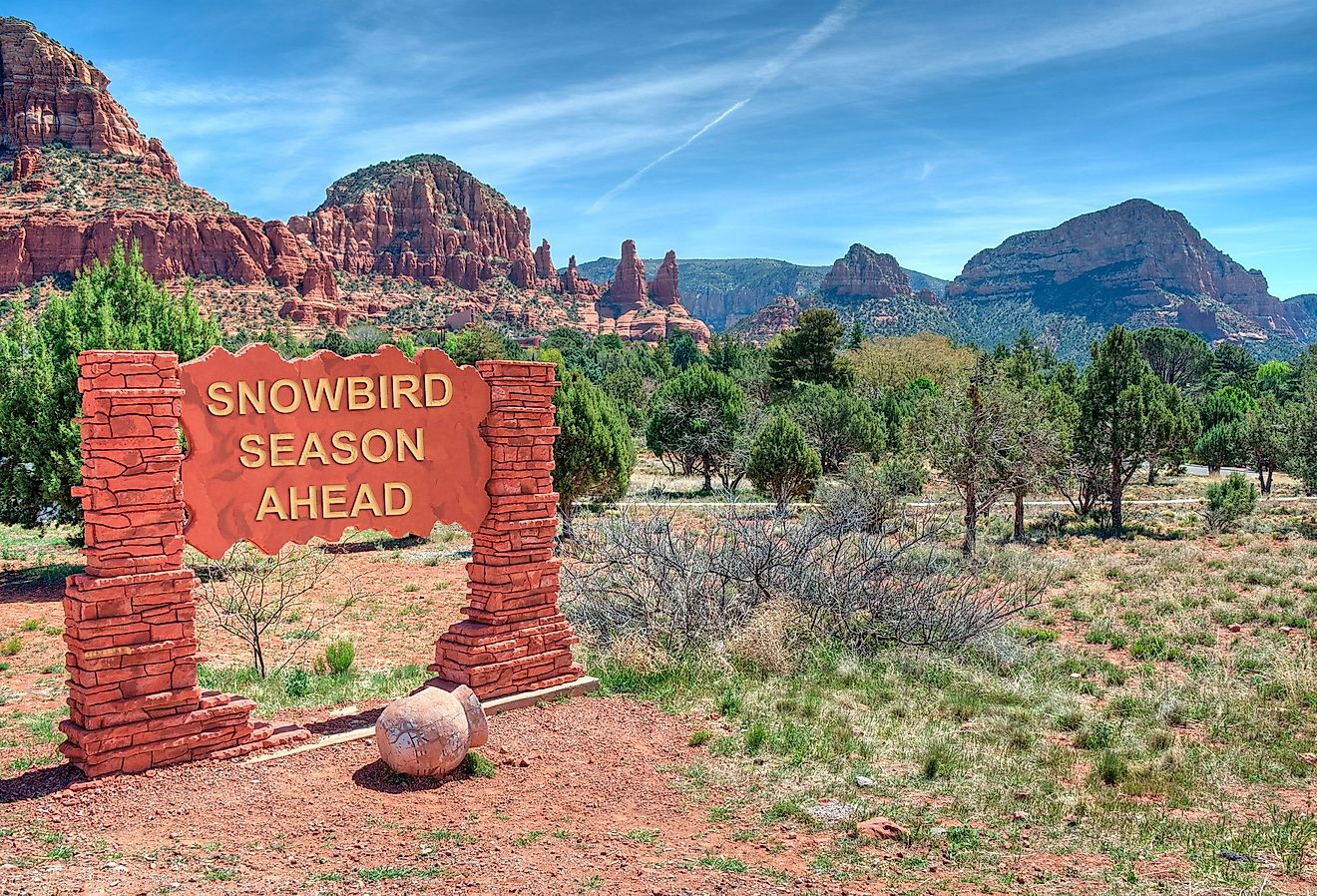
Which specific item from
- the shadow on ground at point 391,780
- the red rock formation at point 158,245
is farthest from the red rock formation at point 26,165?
the shadow on ground at point 391,780

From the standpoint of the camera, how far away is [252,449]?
26.5ft

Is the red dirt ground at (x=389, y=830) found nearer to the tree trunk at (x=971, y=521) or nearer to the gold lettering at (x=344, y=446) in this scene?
the gold lettering at (x=344, y=446)

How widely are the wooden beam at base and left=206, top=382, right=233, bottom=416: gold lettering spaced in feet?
Result: 10.0

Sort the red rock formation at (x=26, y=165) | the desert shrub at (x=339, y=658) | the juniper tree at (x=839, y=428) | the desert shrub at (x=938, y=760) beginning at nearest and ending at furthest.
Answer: the desert shrub at (x=938, y=760) < the desert shrub at (x=339, y=658) < the juniper tree at (x=839, y=428) < the red rock formation at (x=26, y=165)

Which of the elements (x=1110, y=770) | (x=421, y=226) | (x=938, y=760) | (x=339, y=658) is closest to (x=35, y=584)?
(x=339, y=658)

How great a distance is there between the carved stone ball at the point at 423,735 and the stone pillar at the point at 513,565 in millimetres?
1899

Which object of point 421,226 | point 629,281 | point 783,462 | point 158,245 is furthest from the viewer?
point 629,281

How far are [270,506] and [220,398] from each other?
42.4 inches

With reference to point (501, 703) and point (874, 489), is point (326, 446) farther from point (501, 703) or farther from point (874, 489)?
point (874, 489)

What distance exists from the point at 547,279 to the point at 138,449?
173333mm

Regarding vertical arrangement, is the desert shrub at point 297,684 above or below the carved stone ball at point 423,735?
below

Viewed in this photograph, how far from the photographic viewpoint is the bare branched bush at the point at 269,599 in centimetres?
1188

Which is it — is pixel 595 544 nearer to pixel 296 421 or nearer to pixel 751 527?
pixel 751 527

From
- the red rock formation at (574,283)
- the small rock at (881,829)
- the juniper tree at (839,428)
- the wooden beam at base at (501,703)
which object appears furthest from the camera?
the red rock formation at (574,283)
